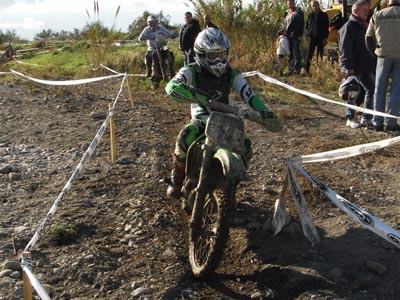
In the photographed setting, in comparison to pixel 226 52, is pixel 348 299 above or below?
below

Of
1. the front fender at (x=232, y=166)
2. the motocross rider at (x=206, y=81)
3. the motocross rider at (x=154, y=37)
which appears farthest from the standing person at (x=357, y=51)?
the motocross rider at (x=154, y=37)

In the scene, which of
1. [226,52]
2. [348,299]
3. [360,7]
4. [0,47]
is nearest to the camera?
[348,299]

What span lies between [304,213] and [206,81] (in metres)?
1.50

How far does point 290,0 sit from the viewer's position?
1366 centimetres

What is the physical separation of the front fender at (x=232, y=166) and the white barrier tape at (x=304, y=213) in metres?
0.84

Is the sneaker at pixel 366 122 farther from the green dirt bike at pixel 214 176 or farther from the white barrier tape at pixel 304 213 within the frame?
the green dirt bike at pixel 214 176

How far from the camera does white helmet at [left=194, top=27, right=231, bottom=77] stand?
4.80 metres

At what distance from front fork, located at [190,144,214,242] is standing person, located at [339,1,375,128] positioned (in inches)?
174

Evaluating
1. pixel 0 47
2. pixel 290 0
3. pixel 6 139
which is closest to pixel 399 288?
pixel 6 139

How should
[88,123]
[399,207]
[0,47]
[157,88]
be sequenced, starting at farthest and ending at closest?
[0,47], [157,88], [88,123], [399,207]

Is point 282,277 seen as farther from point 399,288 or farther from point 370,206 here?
point 370,206

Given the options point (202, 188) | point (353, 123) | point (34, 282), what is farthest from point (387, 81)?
point (34, 282)

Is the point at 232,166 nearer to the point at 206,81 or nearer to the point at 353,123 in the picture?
the point at 206,81

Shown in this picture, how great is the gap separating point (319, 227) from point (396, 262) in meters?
0.86
